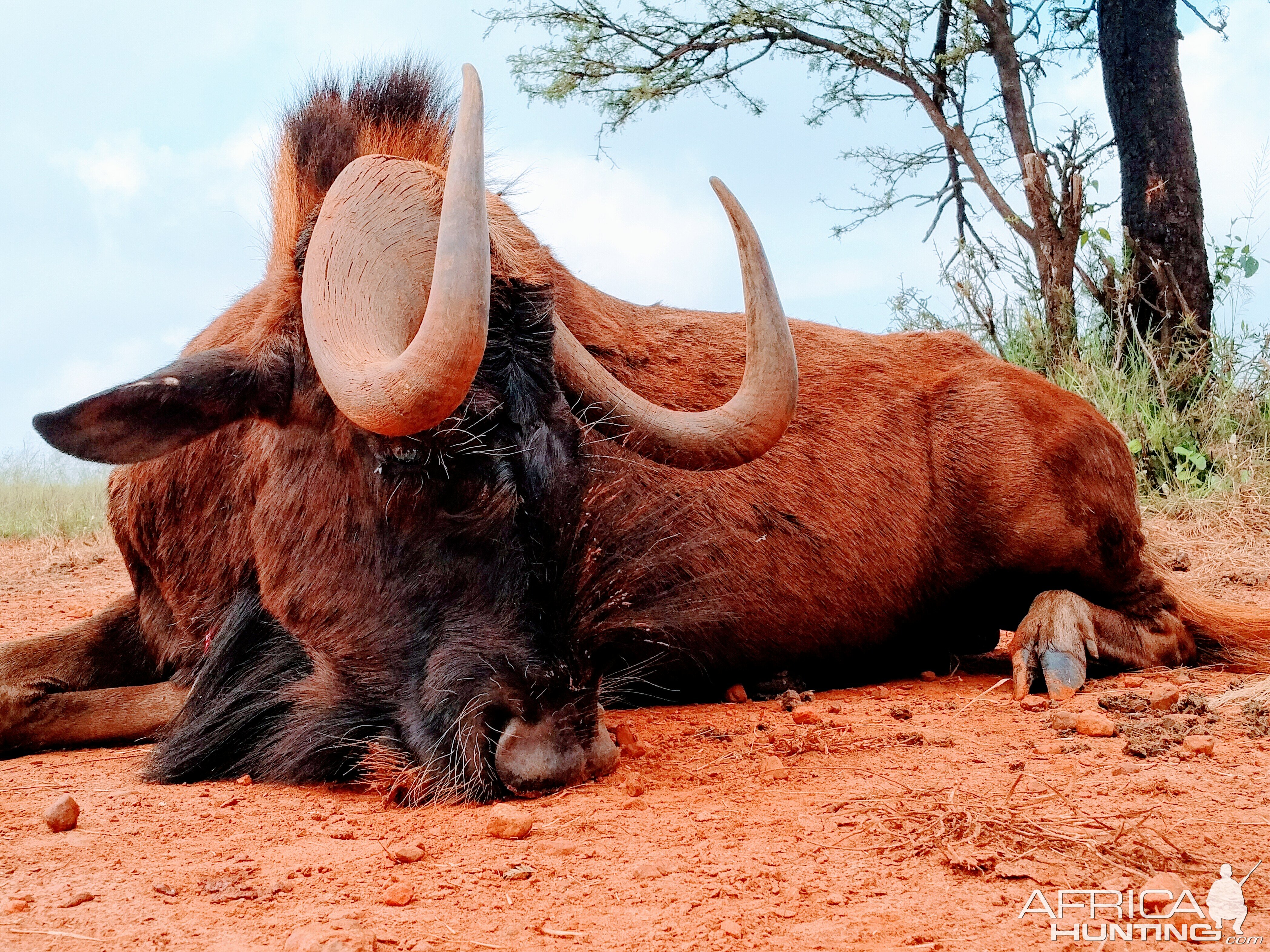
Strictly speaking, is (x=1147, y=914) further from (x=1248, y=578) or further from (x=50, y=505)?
(x=50, y=505)

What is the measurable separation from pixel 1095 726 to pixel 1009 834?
125cm

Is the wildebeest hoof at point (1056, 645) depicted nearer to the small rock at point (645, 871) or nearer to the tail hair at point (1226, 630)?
the tail hair at point (1226, 630)

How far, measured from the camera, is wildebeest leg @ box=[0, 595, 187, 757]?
414 cm

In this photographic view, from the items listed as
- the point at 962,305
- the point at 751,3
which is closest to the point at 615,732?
the point at 962,305

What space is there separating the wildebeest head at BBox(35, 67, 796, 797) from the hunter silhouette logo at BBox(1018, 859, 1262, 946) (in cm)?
130

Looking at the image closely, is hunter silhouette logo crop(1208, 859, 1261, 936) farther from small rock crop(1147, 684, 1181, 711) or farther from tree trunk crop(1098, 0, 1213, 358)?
tree trunk crop(1098, 0, 1213, 358)

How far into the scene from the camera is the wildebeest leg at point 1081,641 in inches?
180

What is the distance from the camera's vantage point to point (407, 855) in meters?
2.53

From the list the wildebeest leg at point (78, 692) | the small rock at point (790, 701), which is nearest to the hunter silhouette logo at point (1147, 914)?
the small rock at point (790, 701)

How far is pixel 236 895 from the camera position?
7.66ft

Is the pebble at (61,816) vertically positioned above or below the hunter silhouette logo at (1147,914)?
above

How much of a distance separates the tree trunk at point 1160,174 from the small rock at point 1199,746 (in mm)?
8073

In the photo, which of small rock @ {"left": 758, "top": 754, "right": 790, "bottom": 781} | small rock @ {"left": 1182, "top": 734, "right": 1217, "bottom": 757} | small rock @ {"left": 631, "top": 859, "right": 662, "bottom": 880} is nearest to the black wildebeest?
small rock @ {"left": 758, "top": 754, "right": 790, "bottom": 781}

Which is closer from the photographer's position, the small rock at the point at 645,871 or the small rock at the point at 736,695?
the small rock at the point at 645,871
